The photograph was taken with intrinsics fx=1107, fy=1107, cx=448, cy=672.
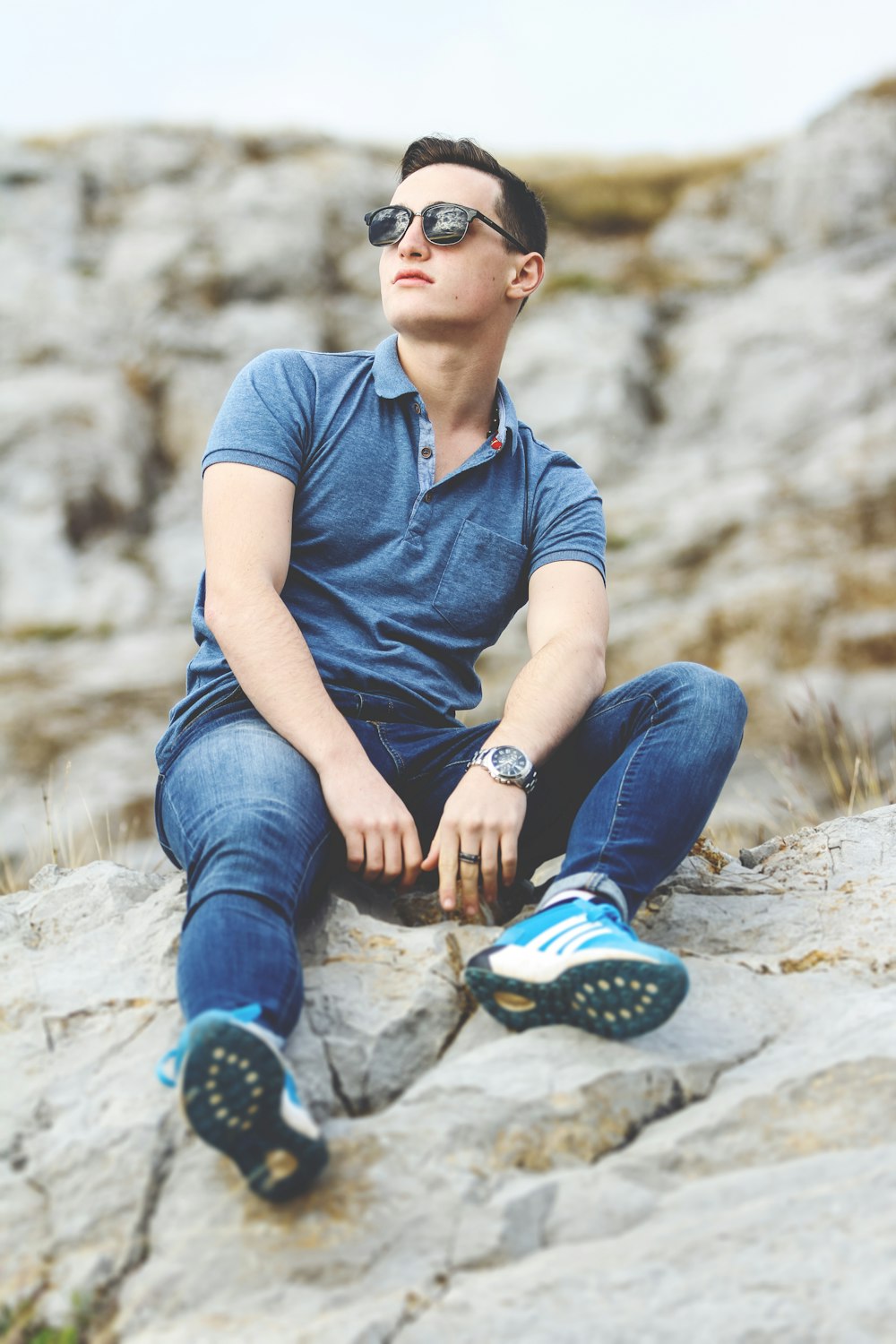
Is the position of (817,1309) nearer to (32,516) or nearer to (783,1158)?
(783,1158)

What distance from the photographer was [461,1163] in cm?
209

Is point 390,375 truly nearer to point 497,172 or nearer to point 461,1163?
point 497,172

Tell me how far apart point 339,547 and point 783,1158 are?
191 cm

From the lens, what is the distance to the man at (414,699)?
2.18 m

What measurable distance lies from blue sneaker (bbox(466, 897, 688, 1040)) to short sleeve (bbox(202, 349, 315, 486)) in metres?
1.43

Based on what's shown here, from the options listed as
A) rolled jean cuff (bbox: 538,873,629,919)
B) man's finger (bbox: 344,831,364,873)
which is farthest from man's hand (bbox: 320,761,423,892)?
rolled jean cuff (bbox: 538,873,629,919)

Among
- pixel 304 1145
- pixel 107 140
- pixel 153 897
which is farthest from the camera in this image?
pixel 107 140

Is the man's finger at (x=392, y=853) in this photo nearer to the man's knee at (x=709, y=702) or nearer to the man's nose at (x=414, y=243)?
the man's knee at (x=709, y=702)

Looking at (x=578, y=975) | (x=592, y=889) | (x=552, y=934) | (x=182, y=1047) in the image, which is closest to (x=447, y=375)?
(x=592, y=889)

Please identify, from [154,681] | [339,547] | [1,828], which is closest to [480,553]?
[339,547]

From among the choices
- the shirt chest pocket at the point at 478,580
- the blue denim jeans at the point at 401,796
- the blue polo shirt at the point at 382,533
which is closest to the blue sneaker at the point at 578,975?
the blue denim jeans at the point at 401,796

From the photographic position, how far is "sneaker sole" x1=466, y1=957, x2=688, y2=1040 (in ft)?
7.01

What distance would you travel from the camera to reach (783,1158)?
2.10m

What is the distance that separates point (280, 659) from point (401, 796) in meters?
0.55
